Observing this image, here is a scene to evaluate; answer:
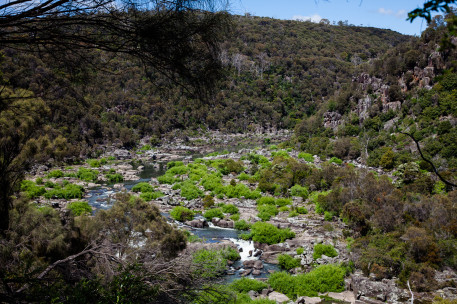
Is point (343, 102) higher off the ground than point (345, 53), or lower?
lower

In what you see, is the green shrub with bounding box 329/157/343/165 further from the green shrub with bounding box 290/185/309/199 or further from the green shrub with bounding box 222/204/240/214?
the green shrub with bounding box 222/204/240/214

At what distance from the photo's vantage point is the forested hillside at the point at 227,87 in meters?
5.04

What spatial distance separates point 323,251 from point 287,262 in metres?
1.95

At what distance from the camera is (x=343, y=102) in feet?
156

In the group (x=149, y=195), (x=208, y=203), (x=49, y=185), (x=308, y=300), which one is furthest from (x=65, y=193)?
(x=308, y=300)

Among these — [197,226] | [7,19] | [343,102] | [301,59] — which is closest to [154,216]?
[197,226]

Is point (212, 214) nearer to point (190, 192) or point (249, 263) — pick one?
point (190, 192)

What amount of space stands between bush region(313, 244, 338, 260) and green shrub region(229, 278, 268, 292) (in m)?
3.59

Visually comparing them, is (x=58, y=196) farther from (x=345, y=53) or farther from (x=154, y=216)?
(x=345, y=53)

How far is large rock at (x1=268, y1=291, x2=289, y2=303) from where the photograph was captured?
11293 mm

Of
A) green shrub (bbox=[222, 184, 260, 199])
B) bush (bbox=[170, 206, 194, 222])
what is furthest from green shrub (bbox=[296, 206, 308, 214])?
bush (bbox=[170, 206, 194, 222])

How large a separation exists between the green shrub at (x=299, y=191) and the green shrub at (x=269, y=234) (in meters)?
7.62

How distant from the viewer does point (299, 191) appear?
2561cm

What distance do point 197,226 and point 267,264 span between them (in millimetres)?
5674
